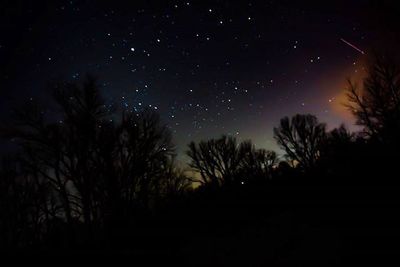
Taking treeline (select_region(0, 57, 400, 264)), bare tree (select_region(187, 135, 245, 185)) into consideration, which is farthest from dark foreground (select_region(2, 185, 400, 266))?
bare tree (select_region(187, 135, 245, 185))

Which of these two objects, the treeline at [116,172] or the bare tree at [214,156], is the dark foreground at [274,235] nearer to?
the treeline at [116,172]

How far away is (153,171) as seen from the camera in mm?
19656

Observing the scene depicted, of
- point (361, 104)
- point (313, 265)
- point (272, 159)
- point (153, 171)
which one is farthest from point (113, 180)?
point (272, 159)

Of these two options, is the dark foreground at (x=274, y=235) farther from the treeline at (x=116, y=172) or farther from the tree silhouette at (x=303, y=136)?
the tree silhouette at (x=303, y=136)

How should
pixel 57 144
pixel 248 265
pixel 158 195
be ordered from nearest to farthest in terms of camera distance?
pixel 248 265 → pixel 57 144 → pixel 158 195

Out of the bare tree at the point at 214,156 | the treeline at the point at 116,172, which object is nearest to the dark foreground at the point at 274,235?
the treeline at the point at 116,172

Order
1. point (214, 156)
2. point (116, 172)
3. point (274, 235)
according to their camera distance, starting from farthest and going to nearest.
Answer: point (214, 156)
point (116, 172)
point (274, 235)

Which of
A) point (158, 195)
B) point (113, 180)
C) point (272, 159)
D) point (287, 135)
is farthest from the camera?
point (272, 159)

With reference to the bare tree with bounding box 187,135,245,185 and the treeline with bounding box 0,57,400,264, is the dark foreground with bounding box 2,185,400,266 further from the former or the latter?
the bare tree with bounding box 187,135,245,185

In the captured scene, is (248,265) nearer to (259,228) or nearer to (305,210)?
(259,228)

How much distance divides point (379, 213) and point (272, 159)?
37.2 metres

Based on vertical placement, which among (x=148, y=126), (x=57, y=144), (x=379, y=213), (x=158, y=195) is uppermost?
(x=148, y=126)

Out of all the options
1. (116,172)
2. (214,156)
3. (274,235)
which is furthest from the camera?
(214,156)

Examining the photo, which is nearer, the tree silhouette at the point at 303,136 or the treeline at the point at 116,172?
the treeline at the point at 116,172
